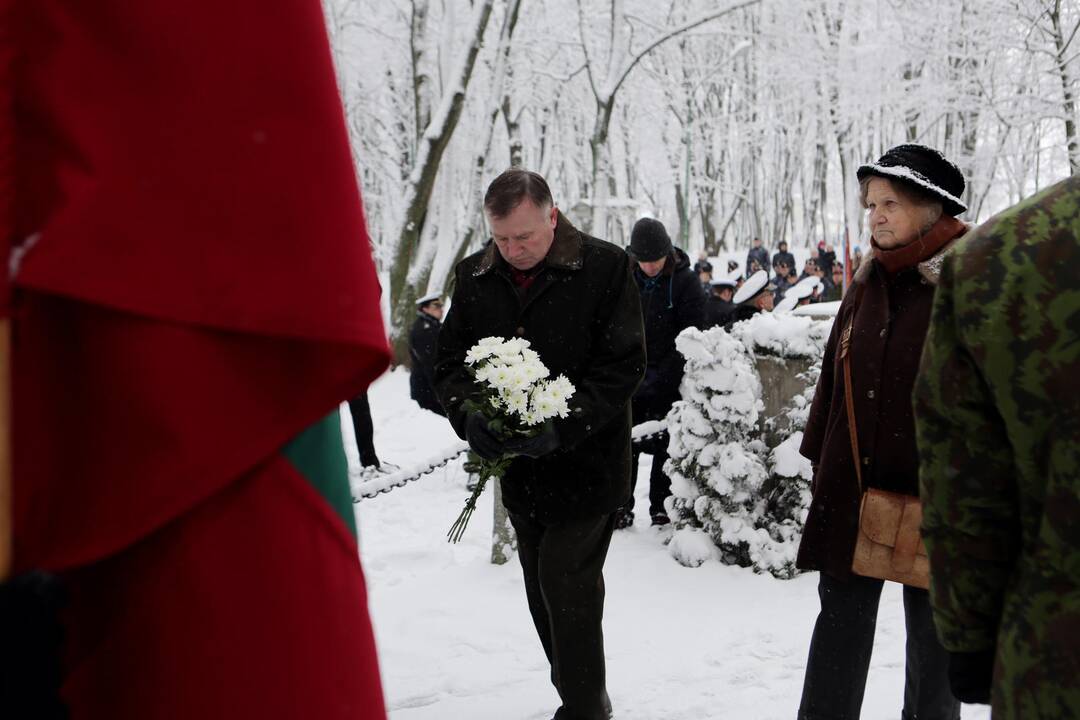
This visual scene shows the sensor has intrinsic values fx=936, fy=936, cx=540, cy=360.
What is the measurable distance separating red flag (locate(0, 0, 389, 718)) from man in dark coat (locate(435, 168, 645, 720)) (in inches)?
97.4

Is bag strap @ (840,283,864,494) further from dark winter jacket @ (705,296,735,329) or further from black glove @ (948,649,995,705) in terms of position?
dark winter jacket @ (705,296,735,329)

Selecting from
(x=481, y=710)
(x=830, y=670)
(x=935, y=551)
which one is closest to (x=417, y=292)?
(x=481, y=710)

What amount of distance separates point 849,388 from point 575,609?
129 centimetres

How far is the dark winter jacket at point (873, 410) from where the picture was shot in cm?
304

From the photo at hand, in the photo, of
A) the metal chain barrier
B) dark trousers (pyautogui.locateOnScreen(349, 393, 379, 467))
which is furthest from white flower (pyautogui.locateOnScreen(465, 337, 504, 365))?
dark trousers (pyautogui.locateOnScreen(349, 393, 379, 467))

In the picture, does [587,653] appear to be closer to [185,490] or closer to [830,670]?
[830,670]

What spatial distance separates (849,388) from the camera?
3.18m

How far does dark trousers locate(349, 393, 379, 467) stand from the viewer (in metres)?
9.37

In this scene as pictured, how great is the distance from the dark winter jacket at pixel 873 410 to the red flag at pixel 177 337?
2.49 meters

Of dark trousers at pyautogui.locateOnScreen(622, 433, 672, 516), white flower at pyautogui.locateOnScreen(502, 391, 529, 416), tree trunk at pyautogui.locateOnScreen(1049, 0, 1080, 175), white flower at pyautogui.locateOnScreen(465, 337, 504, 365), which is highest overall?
tree trunk at pyautogui.locateOnScreen(1049, 0, 1080, 175)

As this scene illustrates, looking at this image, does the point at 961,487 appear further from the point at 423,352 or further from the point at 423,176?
the point at 423,176

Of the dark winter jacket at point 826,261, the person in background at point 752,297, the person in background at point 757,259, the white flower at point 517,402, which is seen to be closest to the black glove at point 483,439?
the white flower at point 517,402

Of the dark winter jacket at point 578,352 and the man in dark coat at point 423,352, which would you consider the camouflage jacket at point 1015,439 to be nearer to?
the dark winter jacket at point 578,352

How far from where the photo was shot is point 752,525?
18.9 feet
